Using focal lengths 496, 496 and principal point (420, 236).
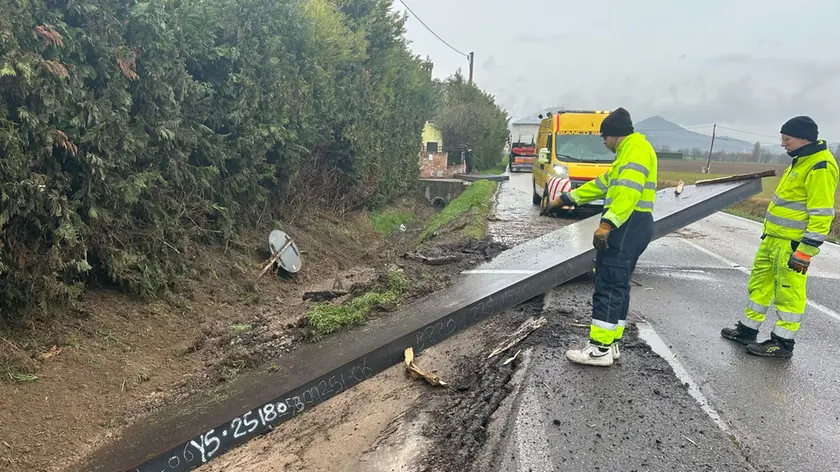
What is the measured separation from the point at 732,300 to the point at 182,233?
21.4 ft

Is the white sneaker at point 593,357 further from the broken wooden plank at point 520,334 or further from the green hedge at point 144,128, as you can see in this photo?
the green hedge at point 144,128

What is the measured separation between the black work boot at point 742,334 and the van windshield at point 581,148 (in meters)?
7.29

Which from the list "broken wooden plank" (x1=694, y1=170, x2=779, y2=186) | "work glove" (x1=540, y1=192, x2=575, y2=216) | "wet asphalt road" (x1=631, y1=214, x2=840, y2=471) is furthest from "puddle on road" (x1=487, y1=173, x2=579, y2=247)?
"work glove" (x1=540, y1=192, x2=575, y2=216)

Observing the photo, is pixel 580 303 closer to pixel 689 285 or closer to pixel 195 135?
pixel 689 285

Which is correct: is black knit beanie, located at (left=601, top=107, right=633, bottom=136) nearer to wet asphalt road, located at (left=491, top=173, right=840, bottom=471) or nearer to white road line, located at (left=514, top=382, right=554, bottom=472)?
wet asphalt road, located at (left=491, top=173, right=840, bottom=471)

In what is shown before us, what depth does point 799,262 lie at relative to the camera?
3760 mm

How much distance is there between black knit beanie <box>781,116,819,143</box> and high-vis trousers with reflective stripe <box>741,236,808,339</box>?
2.74 ft

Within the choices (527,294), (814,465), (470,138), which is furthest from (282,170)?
(470,138)

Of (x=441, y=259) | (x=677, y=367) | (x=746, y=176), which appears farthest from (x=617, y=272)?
(x=441, y=259)

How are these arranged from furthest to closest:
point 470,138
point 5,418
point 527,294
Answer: point 470,138, point 527,294, point 5,418

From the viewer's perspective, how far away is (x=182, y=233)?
610cm

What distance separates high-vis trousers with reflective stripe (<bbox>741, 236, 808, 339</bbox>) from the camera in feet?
12.8

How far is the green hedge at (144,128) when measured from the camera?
401cm

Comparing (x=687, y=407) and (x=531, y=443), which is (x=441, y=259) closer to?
(x=687, y=407)
